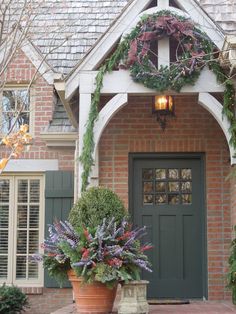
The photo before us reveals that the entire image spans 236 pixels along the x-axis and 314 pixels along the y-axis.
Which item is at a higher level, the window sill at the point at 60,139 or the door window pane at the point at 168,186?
the window sill at the point at 60,139

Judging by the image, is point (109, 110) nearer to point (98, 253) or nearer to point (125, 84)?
point (125, 84)

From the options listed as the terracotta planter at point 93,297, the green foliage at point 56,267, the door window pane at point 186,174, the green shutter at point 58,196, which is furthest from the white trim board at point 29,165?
the terracotta planter at point 93,297

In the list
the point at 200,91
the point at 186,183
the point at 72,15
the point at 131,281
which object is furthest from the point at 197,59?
the point at 72,15

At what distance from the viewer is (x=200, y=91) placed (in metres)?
8.16

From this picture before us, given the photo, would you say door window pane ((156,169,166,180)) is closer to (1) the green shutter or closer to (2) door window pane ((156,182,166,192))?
(2) door window pane ((156,182,166,192))

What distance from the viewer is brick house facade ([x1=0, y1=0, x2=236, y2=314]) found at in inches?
326

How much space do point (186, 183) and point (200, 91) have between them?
1868 mm

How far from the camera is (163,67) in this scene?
809 centimetres

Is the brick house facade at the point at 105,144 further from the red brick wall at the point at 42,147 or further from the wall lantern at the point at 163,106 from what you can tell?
the wall lantern at the point at 163,106

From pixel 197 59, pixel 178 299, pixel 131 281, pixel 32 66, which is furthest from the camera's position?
pixel 32 66

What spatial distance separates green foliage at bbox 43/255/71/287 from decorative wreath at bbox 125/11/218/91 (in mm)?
2520

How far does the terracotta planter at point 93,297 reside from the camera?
22.6ft

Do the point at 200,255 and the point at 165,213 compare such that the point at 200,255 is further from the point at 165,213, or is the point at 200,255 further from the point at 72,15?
the point at 72,15

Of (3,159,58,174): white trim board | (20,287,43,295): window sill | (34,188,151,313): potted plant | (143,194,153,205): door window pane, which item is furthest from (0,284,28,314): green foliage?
(34,188,151,313): potted plant
